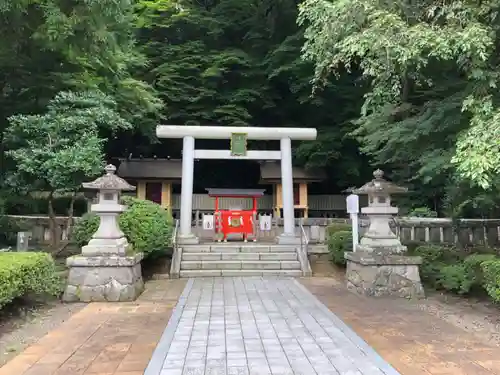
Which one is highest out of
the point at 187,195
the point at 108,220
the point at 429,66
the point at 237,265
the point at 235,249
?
the point at 429,66

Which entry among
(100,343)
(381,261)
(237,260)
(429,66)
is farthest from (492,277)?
(237,260)

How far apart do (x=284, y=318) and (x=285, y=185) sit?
7.46 metres

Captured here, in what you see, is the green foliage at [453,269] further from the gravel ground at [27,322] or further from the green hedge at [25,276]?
the green hedge at [25,276]

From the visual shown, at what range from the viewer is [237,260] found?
1127 cm

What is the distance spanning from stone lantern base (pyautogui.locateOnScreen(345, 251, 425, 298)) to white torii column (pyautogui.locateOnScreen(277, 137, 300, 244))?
422cm

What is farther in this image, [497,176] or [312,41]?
[312,41]

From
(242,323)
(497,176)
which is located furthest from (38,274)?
(497,176)

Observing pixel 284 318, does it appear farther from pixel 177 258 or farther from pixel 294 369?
pixel 177 258

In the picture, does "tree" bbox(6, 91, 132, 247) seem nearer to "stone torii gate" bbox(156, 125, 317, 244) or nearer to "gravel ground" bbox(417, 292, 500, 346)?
"stone torii gate" bbox(156, 125, 317, 244)

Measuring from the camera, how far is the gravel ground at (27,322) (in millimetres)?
5004

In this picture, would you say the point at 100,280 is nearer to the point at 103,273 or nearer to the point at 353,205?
the point at 103,273

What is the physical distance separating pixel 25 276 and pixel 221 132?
8253 millimetres

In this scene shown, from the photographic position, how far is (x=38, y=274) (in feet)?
22.2

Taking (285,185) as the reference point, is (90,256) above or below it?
below
